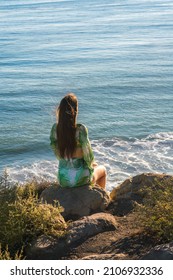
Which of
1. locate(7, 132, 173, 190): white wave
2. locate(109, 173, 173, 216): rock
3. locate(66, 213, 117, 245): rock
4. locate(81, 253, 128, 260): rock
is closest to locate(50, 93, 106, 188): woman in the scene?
locate(109, 173, 173, 216): rock

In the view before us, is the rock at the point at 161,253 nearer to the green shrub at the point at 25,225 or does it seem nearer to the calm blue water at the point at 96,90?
the green shrub at the point at 25,225

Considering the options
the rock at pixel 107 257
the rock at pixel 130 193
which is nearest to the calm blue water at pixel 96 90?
the rock at pixel 130 193

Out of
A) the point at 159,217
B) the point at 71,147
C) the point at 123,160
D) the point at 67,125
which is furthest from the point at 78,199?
the point at 123,160

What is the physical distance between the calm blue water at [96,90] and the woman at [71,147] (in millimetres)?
840

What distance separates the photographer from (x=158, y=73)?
25.3 m

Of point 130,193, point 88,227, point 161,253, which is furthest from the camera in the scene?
point 130,193

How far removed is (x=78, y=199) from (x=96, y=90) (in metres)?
15.1

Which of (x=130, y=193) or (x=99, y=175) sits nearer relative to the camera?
(x=130, y=193)

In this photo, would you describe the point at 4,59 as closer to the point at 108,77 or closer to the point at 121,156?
the point at 108,77

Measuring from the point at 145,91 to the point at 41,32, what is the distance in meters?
20.9

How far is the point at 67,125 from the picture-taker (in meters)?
8.11

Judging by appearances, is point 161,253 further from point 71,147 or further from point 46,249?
point 71,147

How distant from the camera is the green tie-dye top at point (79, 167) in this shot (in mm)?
8195

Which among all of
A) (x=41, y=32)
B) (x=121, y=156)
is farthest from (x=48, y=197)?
(x=41, y=32)
